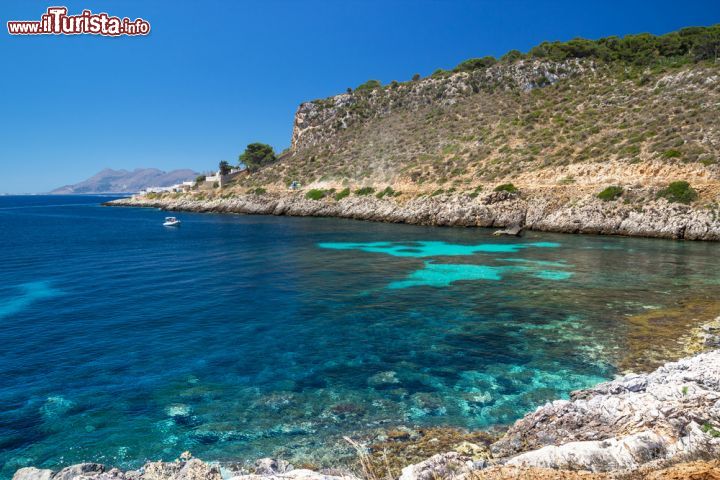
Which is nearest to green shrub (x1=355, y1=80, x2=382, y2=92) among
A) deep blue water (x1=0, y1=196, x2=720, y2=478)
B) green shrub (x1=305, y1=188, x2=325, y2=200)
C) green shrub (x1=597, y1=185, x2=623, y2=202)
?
green shrub (x1=305, y1=188, x2=325, y2=200)

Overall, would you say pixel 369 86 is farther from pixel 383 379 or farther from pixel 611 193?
pixel 383 379

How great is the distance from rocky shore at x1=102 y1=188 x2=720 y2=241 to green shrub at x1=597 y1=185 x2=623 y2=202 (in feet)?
2.31

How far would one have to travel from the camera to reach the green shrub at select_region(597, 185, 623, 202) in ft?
174

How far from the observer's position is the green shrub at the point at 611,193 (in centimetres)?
5294

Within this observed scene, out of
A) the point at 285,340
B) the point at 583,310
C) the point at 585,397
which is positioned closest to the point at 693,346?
the point at 583,310

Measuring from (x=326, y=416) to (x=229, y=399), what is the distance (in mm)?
3145

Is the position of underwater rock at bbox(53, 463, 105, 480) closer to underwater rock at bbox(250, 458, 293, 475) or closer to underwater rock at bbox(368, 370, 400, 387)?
underwater rock at bbox(250, 458, 293, 475)

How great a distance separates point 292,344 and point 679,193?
51064mm

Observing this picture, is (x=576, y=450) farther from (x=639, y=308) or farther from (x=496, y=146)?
(x=496, y=146)

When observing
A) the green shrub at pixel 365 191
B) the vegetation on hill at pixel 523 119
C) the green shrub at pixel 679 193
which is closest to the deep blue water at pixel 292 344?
the green shrub at pixel 679 193

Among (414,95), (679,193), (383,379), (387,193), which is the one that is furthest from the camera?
(414,95)

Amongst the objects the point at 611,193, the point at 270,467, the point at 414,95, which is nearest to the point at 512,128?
the point at 611,193

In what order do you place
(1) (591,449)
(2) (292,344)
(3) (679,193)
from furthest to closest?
(3) (679,193) → (2) (292,344) → (1) (591,449)

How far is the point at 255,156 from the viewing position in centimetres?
12744
